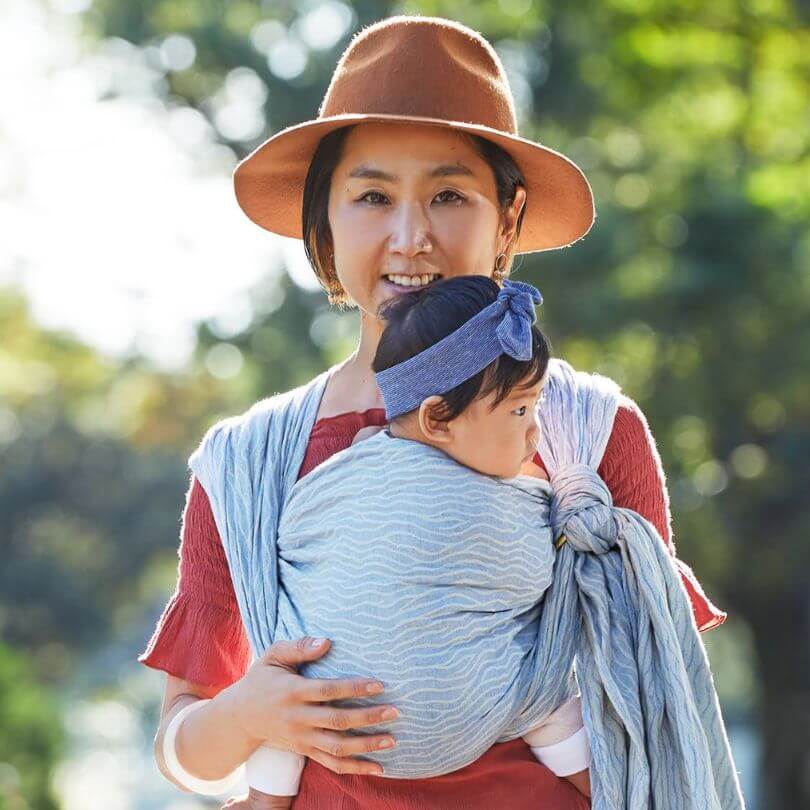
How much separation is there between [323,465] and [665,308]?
9.72 metres

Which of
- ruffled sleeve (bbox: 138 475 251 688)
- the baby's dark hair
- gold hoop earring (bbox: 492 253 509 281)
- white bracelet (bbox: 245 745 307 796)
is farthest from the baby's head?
white bracelet (bbox: 245 745 307 796)

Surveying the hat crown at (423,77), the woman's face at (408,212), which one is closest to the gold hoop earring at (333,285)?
the woman's face at (408,212)

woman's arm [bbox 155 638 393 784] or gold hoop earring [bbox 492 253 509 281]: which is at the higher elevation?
gold hoop earring [bbox 492 253 509 281]

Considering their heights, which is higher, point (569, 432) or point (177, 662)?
point (569, 432)

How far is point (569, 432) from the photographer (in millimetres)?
2264

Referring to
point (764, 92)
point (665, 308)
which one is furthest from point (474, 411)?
point (764, 92)

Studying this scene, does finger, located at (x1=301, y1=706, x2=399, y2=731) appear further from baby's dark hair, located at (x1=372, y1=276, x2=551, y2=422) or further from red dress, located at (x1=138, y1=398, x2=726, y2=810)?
baby's dark hair, located at (x1=372, y1=276, x2=551, y2=422)

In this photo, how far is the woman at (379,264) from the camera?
2104mm

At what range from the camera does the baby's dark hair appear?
208 cm

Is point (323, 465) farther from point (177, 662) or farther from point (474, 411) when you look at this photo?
point (177, 662)

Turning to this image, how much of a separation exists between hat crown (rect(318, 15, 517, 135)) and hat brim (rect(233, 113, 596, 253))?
0.12 ft

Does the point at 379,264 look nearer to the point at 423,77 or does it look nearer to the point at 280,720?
Result: the point at 423,77

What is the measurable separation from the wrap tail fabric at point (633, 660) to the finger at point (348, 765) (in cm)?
31

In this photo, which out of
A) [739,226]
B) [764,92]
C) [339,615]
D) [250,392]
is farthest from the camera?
[250,392]
